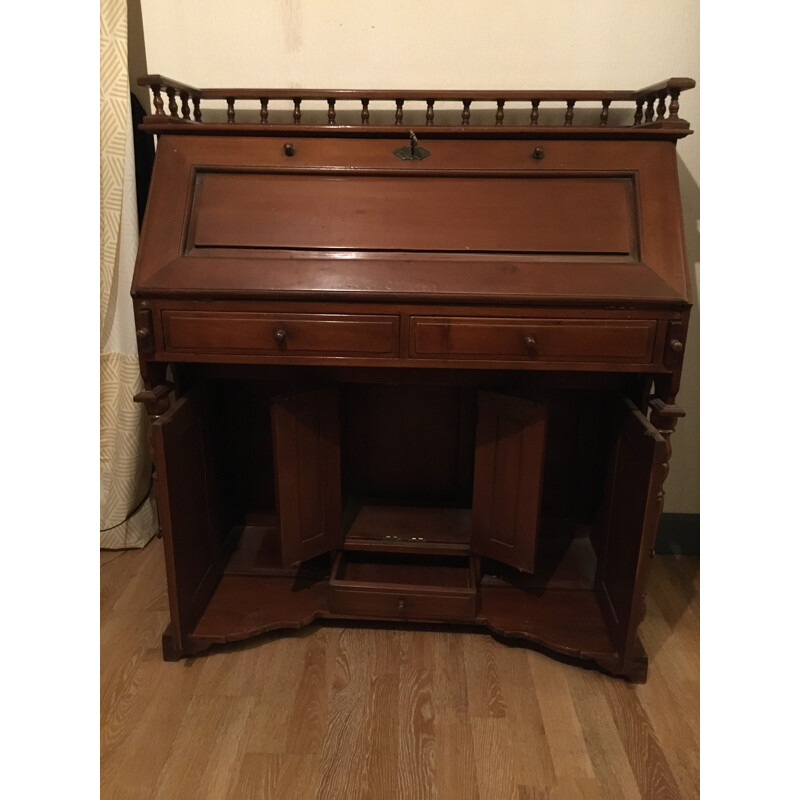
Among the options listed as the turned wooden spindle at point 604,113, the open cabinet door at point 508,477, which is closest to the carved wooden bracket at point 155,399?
the open cabinet door at point 508,477

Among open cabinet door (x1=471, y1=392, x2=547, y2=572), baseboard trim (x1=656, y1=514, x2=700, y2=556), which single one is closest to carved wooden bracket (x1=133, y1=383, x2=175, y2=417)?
open cabinet door (x1=471, y1=392, x2=547, y2=572)

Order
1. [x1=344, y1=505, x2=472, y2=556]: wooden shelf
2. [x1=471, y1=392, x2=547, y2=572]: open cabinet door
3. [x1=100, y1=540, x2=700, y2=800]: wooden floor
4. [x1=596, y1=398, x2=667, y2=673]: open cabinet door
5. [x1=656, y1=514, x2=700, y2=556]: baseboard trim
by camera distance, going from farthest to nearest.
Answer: [x1=656, y1=514, x2=700, y2=556]: baseboard trim → [x1=344, y1=505, x2=472, y2=556]: wooden shelf → [x1=471, y1=392, x2=547, y2=572]: open cabinet door → [x1=596, y1=398, x2=667, y2=673]: open cabinet door → [x1=100, y1=540, x2=700, y2=800]: wooden floor

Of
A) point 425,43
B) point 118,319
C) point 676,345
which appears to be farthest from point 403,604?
point 425,43

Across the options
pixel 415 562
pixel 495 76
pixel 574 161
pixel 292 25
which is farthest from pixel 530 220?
pixel 415 562

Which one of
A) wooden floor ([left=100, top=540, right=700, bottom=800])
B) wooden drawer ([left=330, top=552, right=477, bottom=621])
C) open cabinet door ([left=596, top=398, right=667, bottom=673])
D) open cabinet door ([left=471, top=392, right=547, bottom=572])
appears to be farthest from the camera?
wooden drawer ([left=330, top=552, right=477, bottom=621])

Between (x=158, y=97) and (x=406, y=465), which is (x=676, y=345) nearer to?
(x=406, y=465)

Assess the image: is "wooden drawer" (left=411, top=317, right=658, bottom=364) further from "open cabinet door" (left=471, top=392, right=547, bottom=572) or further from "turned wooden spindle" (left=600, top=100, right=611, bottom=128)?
"turned wooden spindle" (left=600, top=100, right=611, bottom=128)

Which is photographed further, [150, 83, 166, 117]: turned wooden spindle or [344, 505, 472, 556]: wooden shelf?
[344, 505, 472, 556]: wooden shelf

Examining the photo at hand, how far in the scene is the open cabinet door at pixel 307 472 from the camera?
157cm

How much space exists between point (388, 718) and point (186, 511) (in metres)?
0.69

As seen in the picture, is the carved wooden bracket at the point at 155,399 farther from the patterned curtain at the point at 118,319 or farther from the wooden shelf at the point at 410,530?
the wooden shelf at the point at 410,530

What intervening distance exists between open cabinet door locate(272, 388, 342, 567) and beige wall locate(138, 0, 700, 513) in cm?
91

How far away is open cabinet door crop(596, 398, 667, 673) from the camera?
4.57 feet

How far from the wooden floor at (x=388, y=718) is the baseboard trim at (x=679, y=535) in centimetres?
34
